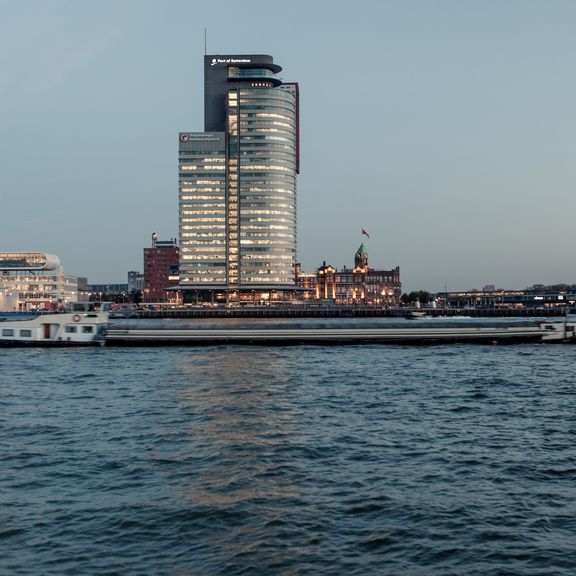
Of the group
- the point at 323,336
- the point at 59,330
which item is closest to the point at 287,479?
the point at 323,336

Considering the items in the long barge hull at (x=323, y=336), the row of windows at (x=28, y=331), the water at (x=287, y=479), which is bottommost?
the water at (x=287, y=479)

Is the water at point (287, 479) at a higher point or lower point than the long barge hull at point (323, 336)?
lower

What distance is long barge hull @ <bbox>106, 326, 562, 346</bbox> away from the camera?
90694 millimetres

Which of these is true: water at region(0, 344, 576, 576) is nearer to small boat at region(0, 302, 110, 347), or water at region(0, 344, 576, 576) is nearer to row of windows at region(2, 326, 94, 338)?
small boat at region(0, 302, 110, 347)

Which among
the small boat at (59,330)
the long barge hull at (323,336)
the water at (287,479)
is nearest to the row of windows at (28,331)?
the small boat at (59,330)

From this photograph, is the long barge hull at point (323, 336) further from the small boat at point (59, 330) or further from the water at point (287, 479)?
the water at point (287, 479)

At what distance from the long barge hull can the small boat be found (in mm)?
2485

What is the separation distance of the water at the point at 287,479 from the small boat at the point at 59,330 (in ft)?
129

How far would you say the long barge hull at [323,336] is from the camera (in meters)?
90.7

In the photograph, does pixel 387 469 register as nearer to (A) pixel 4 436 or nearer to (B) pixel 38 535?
(B) pixel 38 535

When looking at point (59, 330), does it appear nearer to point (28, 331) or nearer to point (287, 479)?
point (28, 331)

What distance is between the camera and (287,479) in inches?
945

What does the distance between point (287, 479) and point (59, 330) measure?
72.6m

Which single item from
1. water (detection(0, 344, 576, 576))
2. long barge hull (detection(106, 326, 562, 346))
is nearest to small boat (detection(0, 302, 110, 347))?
long barge hull (detection(106, 326, 562, 346))
